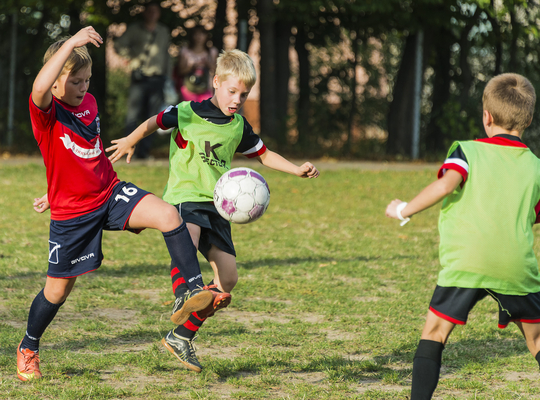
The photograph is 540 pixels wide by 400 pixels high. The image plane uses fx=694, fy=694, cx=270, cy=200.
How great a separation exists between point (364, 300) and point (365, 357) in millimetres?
1353

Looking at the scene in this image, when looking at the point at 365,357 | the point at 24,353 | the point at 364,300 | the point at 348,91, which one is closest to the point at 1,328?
the point at 24,353

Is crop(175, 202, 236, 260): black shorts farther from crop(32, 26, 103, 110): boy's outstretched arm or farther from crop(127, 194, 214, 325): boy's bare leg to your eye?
crop(32, 26, 103, 110): boy's outstretched arm

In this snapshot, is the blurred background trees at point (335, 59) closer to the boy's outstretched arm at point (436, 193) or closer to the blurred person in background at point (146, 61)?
the blurred person in background at point (146, 61)

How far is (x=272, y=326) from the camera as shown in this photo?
15.9ft

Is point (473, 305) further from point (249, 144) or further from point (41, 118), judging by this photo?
point (41, 118)

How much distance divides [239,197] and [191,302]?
70 centimetres

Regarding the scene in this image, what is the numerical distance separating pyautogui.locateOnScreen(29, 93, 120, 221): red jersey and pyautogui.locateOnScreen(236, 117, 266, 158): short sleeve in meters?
0.91

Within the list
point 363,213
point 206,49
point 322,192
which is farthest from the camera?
point 206,49

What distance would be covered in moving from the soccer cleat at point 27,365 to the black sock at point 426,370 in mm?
2013

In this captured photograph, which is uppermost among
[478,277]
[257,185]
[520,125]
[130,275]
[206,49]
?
[206,49]

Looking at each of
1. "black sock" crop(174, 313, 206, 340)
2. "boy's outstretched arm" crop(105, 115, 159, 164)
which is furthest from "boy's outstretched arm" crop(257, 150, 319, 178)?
"black sock" crop(174, 313, 206, 340)

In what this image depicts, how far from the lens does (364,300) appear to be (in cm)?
562

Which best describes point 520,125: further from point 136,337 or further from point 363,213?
point 363,213

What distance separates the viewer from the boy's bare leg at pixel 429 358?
3113 mm
